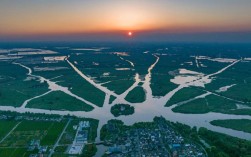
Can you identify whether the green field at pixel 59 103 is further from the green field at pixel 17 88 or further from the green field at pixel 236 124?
the green field at pixel 236 124

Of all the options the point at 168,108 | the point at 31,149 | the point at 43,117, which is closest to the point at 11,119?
the point at 43,117

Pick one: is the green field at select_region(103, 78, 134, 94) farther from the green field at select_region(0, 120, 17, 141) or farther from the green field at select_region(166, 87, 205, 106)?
the green field at select_region(0, 120, 17, 141)

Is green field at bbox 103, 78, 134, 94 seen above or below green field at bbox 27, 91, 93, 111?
above

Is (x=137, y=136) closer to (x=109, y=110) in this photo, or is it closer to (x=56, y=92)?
(x=109, y=110)

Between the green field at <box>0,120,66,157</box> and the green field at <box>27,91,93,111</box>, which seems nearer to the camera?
the green field at <box>0,120,66,157</box>

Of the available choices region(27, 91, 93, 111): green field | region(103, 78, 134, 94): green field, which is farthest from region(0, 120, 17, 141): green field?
region(103, 78, 134, 94): green field

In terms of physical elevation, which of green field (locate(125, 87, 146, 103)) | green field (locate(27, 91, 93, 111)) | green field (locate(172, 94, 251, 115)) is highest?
green field (locate(172, 94, 251, 115))
